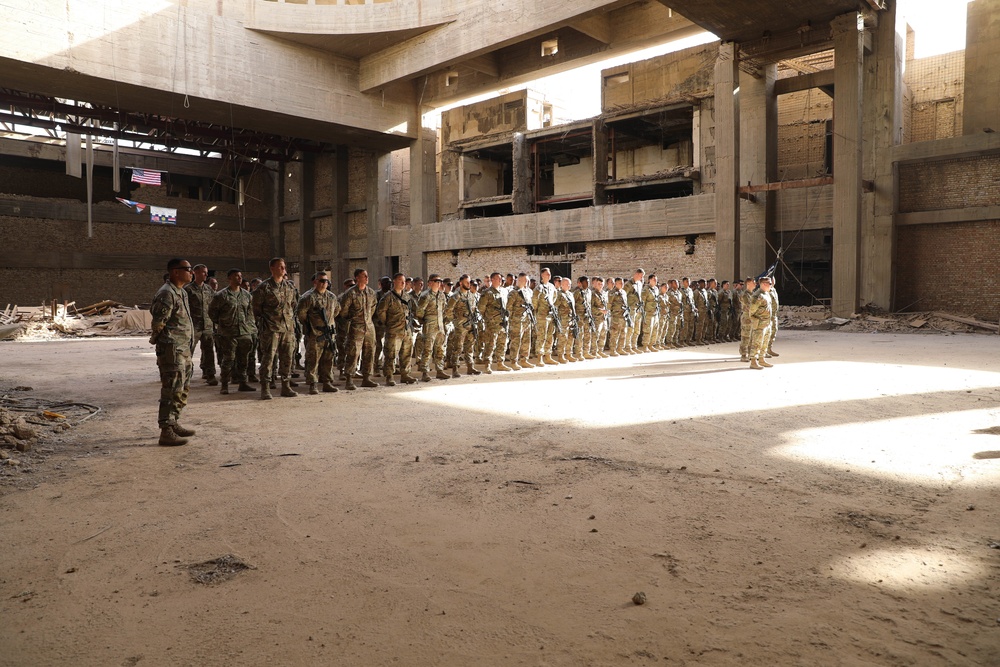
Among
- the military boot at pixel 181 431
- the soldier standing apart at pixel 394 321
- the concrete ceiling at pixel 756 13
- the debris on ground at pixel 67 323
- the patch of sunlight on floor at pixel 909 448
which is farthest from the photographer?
the debris on ground at pixel 67 323

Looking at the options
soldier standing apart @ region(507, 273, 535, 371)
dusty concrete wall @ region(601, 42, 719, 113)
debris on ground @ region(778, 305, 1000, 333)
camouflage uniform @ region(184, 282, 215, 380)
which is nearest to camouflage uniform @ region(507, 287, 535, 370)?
soldier standing apart @ region(507, 273, 535, 371)

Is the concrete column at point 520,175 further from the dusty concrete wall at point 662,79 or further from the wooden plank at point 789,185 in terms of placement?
the wooden plank at point 789,185

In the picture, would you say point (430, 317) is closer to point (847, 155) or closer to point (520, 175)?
point (847, 155)

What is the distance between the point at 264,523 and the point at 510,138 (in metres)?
25.1

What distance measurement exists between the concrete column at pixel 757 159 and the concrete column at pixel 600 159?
17.9 feet

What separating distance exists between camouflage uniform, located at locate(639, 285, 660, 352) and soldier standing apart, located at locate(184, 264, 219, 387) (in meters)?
8.90

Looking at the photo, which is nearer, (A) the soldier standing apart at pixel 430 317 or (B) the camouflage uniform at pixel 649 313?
(A) the soldier standing apart at pixel 430 317

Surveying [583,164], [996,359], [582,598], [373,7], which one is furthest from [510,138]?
[582,598]

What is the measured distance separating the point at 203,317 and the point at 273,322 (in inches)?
87.4

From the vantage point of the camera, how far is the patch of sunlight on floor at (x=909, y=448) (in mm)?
4664

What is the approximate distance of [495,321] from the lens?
37.4ft

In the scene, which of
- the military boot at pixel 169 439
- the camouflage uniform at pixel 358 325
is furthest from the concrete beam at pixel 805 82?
the military boot at pixel 169 439

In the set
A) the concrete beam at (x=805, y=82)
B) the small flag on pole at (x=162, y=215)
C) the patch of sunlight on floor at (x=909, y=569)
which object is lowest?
the patch of sunlight on floor at (x=909, y=569)

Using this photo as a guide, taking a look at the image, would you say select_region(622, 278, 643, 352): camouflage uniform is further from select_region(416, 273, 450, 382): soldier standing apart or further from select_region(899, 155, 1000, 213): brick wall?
select_region(899, 155, 1000, 213): brick wall
